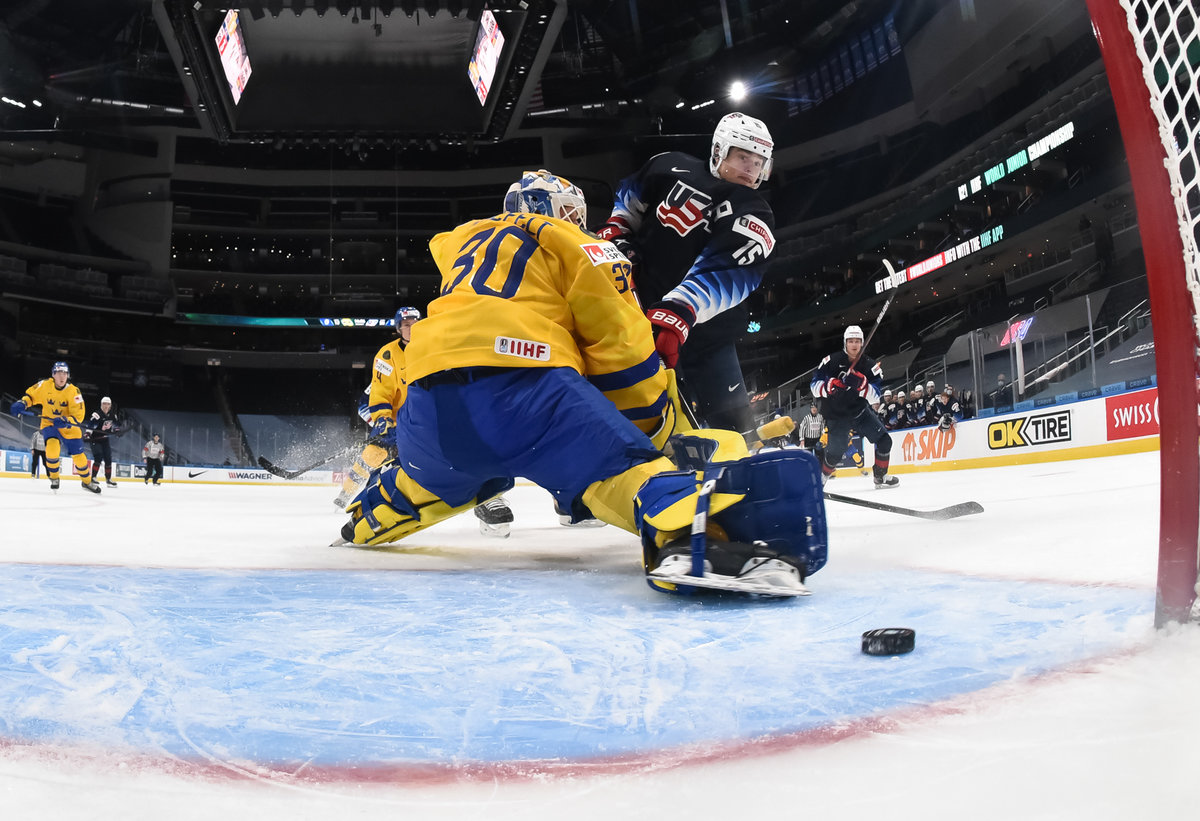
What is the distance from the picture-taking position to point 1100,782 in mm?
621

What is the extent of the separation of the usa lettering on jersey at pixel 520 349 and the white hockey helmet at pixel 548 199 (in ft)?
1.97

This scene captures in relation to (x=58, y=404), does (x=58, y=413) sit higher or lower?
lower

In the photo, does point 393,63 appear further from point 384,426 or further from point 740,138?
point 740,138

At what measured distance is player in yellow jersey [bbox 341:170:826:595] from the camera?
5.25 ft

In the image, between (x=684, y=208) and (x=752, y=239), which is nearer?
(x=752, y=239)

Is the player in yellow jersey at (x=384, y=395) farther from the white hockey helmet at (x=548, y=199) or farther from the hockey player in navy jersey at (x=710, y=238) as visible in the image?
the white hockey helmet at (x=548, y=199)

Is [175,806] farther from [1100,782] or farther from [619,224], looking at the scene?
[619,224]

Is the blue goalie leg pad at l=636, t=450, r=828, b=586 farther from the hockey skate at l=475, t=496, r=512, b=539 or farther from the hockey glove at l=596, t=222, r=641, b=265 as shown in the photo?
the hockey skate at l=475, t=496, r=512, b=539

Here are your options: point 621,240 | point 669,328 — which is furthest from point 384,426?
point 669,328

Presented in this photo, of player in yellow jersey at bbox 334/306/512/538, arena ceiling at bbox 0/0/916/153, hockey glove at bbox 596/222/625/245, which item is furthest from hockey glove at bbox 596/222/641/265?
arena ceiling at bbox 0/0/916/153

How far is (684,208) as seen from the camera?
3139 mm

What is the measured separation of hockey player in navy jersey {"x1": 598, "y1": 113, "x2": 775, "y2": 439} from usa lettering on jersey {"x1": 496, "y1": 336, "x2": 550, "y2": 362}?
874 mm

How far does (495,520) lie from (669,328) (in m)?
1.65

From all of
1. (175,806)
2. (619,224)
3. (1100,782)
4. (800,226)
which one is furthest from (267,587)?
(800,226)
